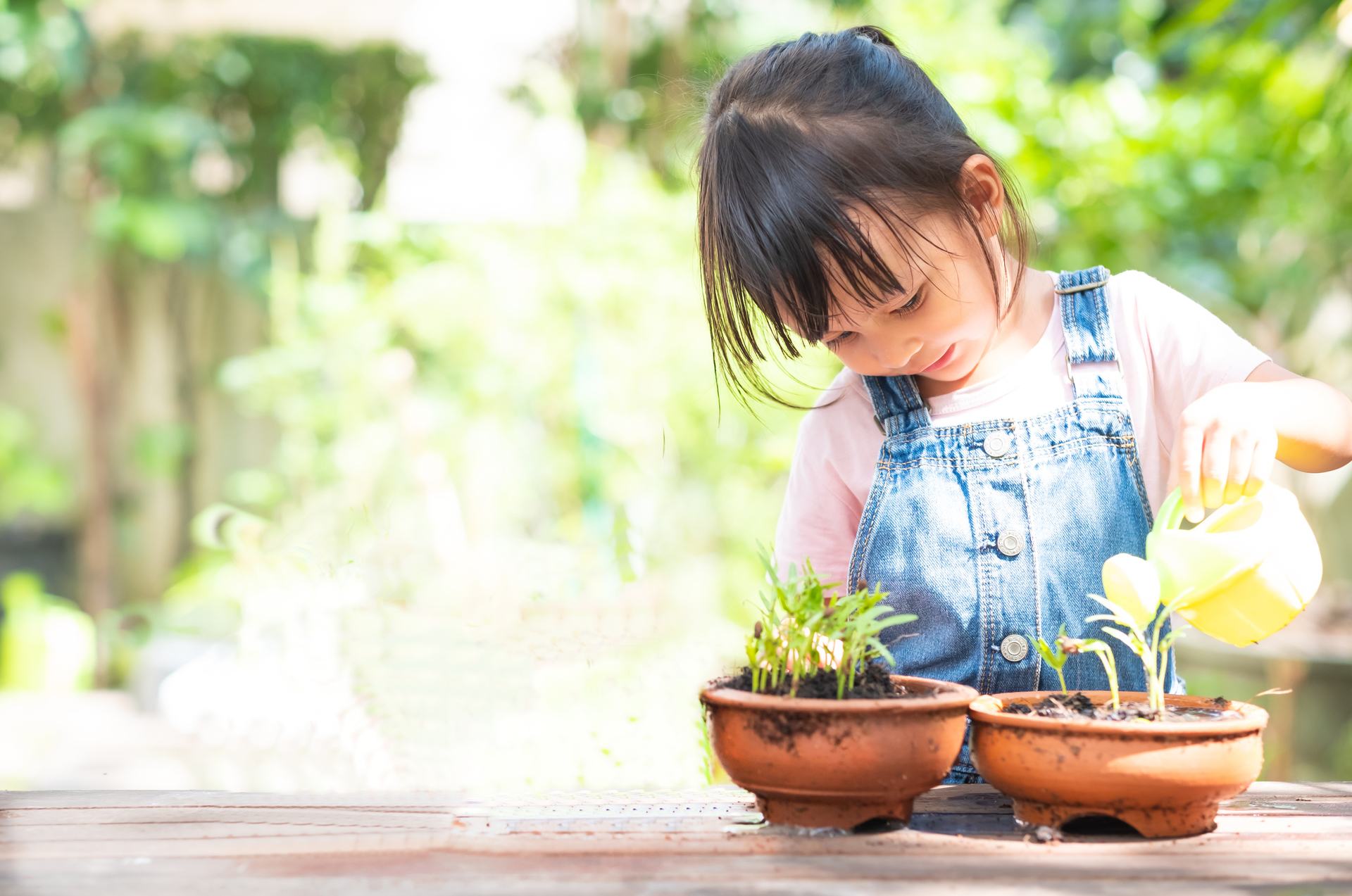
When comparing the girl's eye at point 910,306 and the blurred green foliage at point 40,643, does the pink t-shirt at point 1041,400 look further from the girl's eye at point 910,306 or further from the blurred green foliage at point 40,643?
the blurred green foliage at point 40,643

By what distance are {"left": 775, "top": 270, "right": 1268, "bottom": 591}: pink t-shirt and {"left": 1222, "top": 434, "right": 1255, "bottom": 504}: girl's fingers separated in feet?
0.88

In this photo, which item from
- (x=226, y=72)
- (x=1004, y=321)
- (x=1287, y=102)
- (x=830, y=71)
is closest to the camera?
(x=830, y=71)

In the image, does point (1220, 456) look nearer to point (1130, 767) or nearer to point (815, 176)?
point (1130, 767)

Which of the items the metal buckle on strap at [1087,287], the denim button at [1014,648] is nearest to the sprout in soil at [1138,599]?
the denim button at [1014,648]

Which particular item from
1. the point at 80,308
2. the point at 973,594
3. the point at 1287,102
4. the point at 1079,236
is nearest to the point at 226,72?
the point at 80,308

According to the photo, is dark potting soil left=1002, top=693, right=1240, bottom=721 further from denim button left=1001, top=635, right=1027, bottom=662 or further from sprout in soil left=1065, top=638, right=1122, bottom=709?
denim button left=1001, top=635, right=1027, bottom=662

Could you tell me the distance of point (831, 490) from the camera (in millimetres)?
1346

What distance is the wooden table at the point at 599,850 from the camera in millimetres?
752

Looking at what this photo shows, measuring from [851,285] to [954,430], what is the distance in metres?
0.24

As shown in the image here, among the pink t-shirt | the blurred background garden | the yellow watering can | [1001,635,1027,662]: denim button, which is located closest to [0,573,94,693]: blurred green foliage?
the blurred background garden

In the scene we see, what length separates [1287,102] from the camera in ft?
12.4

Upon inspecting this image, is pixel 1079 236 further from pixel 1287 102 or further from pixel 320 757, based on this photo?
pixel 320 757

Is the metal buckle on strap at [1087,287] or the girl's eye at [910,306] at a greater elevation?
the metal buckle on strap at [1087,287]

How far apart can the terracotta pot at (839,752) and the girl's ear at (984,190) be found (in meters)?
0.55
